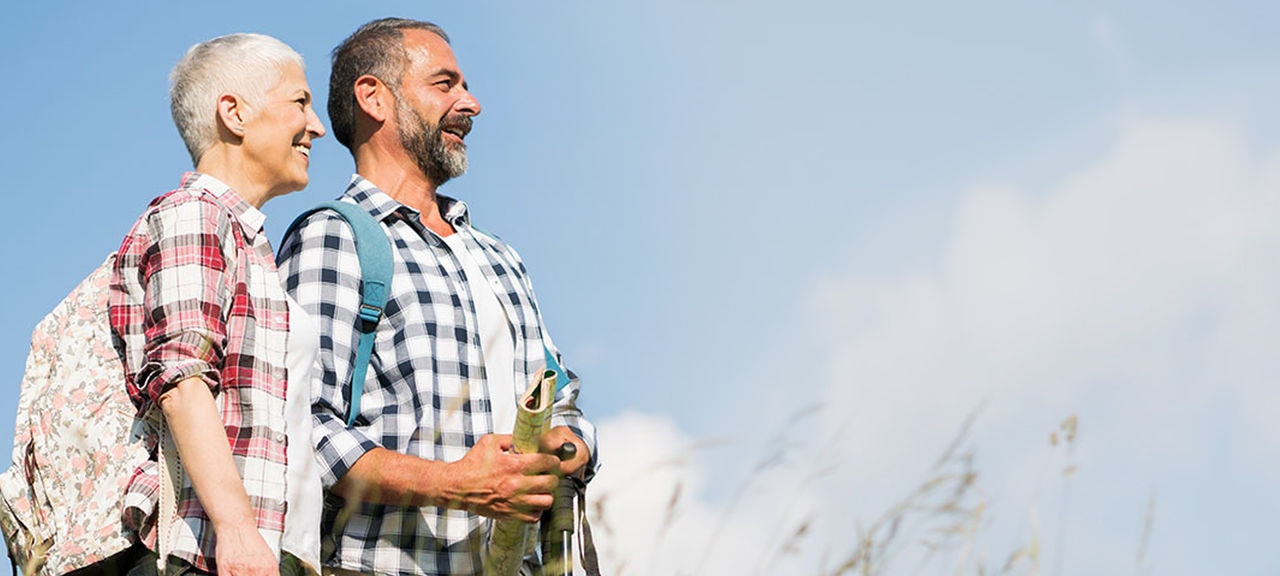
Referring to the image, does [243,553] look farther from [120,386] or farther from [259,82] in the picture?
[259,82]

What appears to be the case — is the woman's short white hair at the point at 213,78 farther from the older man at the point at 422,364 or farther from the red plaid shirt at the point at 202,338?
the older man at the point at 422,364

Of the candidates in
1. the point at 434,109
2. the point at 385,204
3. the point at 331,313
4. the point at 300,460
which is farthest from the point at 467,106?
the point at 300,460

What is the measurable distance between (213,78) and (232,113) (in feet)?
0.36

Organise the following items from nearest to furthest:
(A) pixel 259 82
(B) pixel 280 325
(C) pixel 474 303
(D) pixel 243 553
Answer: (D) pixel 243 553
(B) pixel 280 325
(A) pixel 259 82
(C) pixel 474 303

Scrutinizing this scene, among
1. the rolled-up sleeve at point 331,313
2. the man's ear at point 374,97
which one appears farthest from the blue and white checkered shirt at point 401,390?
the man's ear at point 374,97

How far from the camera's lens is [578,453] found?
160 inches

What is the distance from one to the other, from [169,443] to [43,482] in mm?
270

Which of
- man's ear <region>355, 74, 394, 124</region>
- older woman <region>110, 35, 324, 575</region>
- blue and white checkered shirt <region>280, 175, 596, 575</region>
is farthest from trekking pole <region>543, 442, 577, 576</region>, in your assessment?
man's ear <region>355, 74, 394, 124</region>

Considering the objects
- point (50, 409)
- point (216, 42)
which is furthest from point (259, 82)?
point (50, 409)

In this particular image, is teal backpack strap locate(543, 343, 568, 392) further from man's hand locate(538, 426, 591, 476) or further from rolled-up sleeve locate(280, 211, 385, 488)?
rolled-up sleeve locate(280, 211, 385, 488)

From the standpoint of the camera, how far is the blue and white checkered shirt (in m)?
3.83

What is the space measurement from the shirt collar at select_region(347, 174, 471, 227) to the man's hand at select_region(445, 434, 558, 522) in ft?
3.19

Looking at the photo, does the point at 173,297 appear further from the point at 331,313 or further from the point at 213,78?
the point at 331,313

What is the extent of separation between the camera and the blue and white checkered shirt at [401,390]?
3828mm
